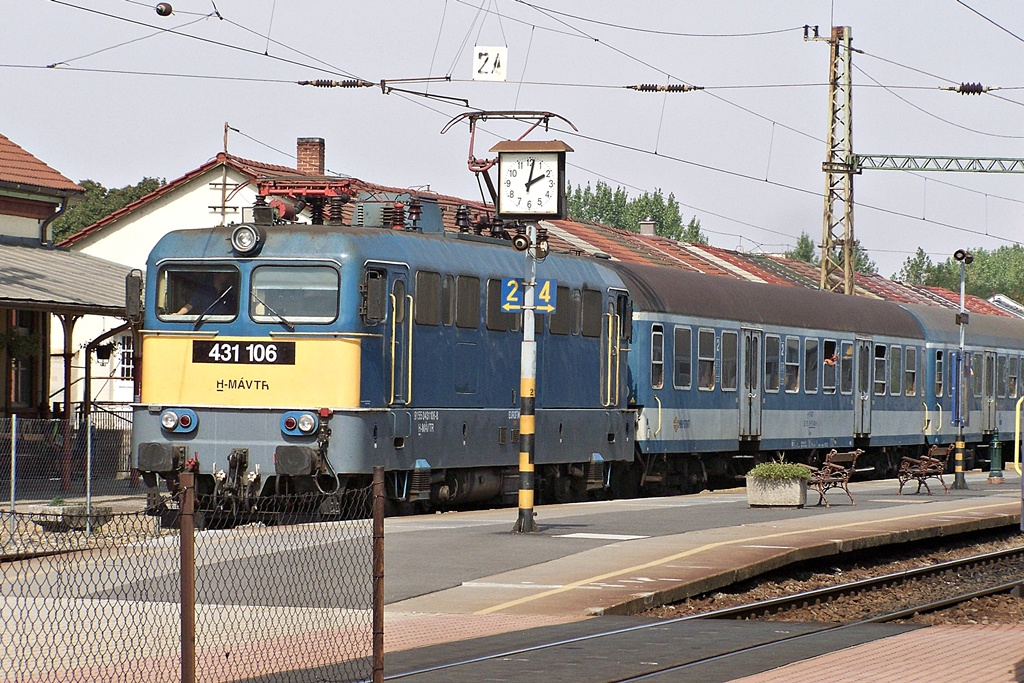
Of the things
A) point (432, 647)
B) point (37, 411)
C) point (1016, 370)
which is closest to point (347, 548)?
point (432, 647)

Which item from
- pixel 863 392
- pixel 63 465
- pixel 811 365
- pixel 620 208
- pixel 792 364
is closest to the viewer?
pixel 63 465

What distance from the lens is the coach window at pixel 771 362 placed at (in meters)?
29.1

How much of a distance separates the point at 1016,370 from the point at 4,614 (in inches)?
1303

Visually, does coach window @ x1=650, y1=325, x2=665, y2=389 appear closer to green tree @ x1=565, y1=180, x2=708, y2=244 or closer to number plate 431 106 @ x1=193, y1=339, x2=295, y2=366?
number plate 431 106 @ x1=193, y1=339, x2=295, y2=366

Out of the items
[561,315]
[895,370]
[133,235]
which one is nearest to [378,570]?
[561,315]

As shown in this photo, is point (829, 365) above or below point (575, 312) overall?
below

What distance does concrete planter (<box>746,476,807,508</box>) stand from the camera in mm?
22422

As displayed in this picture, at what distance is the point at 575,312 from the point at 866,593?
737 centimetres

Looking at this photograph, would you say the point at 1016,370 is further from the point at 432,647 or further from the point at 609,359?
the point at 432,647

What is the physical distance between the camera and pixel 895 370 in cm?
3422

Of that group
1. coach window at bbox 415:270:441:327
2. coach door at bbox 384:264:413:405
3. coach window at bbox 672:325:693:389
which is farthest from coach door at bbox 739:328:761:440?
coach door at bbox 384:264:413:405

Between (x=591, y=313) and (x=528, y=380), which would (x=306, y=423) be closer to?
(x=528, y=380)

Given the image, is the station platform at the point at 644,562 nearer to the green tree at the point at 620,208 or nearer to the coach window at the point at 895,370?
the coach window at the point at 895,370

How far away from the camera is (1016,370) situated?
132ft
